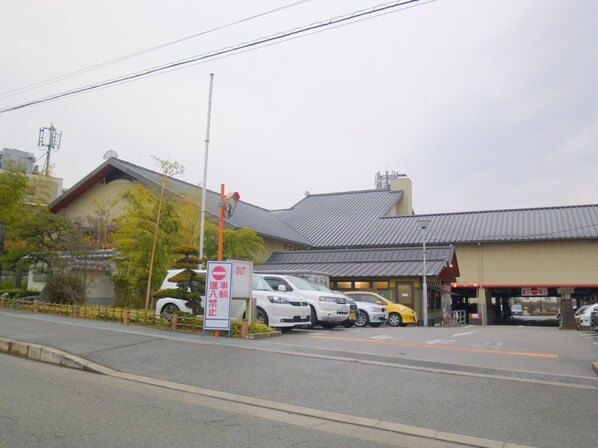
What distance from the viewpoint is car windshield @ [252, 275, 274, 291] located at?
548 inches

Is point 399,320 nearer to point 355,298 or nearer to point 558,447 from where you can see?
point 355,298

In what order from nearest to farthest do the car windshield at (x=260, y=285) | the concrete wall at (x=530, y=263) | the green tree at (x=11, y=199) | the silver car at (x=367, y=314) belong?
the car windshield at (x=260, y=285), the silver car at (x=367, y=314), the green tree at (x=11, y=199), the concrete wall at (x=530, y=263)

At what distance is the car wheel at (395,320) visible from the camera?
70.6ft

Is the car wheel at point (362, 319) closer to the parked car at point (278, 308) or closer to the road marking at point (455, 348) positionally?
the parked car at point (278, 308)

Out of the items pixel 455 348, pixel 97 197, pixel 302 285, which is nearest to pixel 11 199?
pixel 97 197

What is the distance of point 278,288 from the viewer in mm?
14430

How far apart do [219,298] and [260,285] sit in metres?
2.21

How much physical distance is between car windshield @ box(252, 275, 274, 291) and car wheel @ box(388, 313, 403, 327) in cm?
922

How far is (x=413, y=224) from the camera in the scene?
4041 centimetres

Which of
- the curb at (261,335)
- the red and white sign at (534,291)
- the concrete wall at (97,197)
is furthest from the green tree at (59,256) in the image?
the red and white sign at (534,291)

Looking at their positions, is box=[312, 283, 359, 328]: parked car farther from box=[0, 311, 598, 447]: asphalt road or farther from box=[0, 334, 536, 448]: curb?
box=[0, 334, 536, 448]: curb

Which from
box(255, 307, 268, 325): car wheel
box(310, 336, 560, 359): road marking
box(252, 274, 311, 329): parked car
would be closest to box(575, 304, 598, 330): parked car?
box(310, 336, 560, 359): road marking

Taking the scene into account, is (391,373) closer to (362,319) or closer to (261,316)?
(261,316)

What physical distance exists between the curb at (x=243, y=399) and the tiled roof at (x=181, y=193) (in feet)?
45.9
